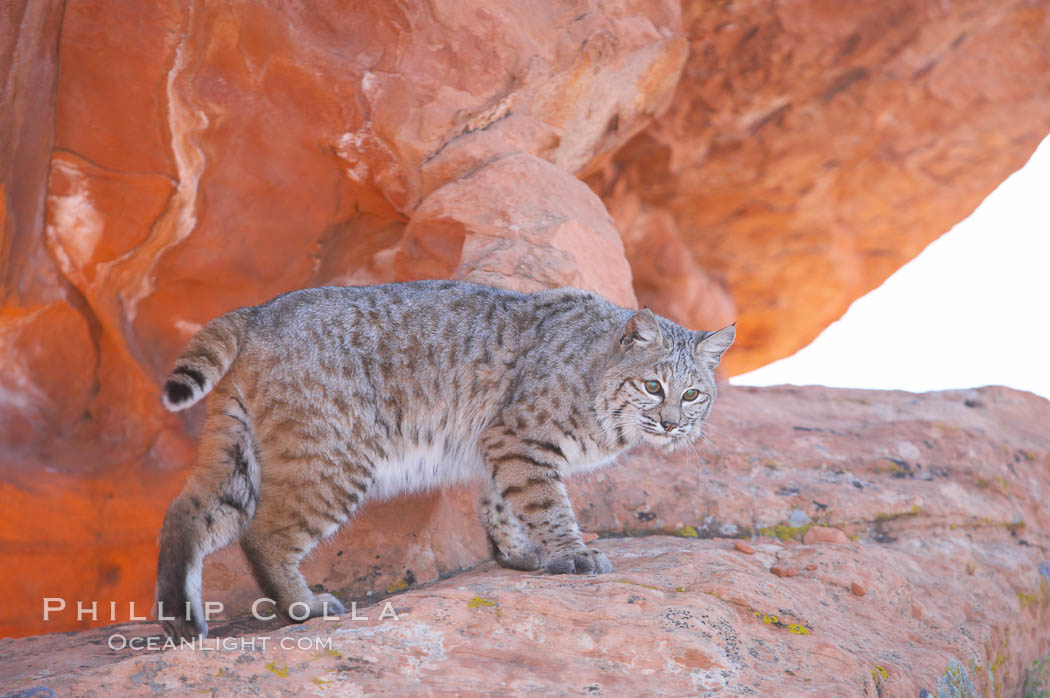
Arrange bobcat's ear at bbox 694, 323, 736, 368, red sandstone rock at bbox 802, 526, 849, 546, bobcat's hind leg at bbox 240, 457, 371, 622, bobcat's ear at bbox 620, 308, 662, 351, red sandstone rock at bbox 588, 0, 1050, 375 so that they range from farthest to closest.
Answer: red sandstone rock at bbox 588, 0, 1050, 375, bobcat's ear at bbox 694, 323, 736, 368, red sandstone rock at bbox 802, 526, 849, 546, bobcat's ear at bbox 620, 308, 662, 351, bobcat's hind leg at bbox 240, 457, 371, 622

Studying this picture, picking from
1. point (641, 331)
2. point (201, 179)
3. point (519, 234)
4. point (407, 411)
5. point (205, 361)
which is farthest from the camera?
point (201, 179)

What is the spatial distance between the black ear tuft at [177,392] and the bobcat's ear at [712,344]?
2530mm

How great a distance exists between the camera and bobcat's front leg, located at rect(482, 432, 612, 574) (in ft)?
13.3

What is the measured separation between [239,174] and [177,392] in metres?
2.72

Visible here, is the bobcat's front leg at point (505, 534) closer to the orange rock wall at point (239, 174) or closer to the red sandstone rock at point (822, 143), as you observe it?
the orange rock wall at point (239, 174)

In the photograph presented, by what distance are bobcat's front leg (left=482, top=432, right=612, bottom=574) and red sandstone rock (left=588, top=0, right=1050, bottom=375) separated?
5.00 metres

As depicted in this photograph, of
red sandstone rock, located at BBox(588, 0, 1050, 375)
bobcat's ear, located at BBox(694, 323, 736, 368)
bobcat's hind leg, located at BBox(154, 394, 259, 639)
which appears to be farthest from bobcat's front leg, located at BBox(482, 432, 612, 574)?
red sandstone rock, located at BBox(588, 0, 1050, 375)

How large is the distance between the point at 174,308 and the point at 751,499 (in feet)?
14.0

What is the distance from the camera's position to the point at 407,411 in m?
4.36

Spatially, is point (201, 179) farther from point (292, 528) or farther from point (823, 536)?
point (823, 536)

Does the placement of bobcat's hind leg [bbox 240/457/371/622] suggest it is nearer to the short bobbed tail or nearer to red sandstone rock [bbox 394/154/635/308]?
the short bobbed tail

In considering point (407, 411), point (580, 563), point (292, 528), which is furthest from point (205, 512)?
point (580, 563)

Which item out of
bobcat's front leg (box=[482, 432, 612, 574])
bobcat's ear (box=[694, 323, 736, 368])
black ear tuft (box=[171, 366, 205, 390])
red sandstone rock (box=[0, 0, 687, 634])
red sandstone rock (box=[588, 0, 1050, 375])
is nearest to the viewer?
black ear tuft (box=[171, 366, 205, 390])

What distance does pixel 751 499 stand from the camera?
16.7 ft
